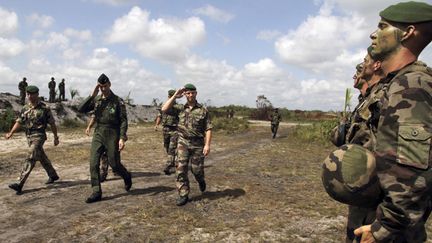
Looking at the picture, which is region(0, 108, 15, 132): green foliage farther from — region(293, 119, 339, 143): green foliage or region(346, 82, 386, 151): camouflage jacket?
region(346, 82, 386, 151): camouflage jacket

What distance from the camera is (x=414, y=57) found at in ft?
6.64

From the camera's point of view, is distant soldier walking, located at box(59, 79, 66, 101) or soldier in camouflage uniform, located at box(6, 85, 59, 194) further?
distant soldier walking, located at box(59, 79, 66, 101)

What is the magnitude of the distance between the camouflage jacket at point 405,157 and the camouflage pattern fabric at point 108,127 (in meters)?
5.29

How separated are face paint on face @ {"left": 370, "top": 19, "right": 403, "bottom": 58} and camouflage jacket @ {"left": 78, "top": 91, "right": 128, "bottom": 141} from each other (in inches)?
202

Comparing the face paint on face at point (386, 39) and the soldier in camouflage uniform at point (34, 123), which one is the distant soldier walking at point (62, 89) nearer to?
the soldier in camouflage uniform at point (34, 123)

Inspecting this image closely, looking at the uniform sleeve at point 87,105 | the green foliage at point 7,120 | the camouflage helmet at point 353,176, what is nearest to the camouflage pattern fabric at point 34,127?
the uniform sleeve at point 87,105

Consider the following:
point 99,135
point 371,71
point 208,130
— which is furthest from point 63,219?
point 371,71

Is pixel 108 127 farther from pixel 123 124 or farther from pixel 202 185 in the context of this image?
pixel 202 185

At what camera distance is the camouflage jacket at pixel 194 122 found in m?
6.47

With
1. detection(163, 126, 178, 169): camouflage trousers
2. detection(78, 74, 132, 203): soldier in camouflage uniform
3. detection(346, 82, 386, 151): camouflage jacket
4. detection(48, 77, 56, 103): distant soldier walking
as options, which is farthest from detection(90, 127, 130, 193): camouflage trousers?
detection(48, 77, 56, 103): distant soldier walking

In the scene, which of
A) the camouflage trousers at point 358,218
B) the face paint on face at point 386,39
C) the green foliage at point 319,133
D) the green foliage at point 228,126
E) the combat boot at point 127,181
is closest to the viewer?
the face paint on face at point 386,39

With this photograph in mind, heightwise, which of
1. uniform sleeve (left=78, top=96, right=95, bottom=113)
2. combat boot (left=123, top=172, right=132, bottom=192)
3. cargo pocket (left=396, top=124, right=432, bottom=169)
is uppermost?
uniform sleeve (left=78, top=96, right=95, bottom=113)

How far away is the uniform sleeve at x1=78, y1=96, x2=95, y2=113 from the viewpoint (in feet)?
21.5

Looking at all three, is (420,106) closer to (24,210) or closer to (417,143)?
(417,143)
